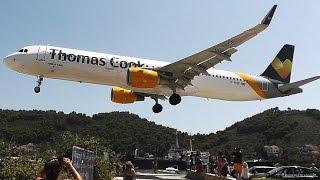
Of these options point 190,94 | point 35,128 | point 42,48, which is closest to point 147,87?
point 190,94

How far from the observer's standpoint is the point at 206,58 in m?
29.8

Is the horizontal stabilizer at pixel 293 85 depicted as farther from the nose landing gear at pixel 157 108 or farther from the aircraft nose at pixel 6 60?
the aircraft nose at pixel 6 60

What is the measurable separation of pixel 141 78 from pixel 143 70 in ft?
2.09

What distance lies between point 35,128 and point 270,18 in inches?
5877

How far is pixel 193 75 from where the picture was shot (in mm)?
31422

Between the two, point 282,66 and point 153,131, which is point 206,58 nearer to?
point 282,66

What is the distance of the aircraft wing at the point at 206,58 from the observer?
26.9 meters

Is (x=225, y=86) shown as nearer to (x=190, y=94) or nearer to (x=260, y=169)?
(x=190, y=94)

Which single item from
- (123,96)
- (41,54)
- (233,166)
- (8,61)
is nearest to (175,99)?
(123,96)

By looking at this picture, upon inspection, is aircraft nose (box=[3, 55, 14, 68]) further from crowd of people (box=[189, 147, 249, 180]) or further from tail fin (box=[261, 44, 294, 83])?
tail fin (box=[261, 44, 294, 83])

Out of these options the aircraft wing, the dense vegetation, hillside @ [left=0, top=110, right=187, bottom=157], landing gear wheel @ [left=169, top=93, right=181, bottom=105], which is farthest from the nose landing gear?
hillside @ [left=0, top=110, right=187, bottom=157]

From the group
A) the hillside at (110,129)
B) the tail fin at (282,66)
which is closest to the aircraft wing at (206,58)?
the tail fin at (282,66)

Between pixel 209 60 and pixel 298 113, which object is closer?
pixel 209 60

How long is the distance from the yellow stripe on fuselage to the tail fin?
2.72 meters
